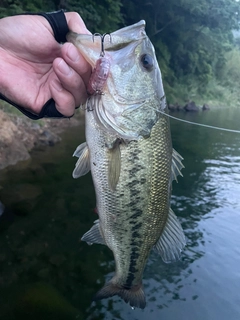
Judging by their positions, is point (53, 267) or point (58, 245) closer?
point (53, 267)

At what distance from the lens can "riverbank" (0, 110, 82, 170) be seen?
422 inches

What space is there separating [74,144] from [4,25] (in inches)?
430

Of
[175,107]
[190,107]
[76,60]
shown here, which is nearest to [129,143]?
[76,60]

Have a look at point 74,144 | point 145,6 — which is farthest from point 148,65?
point 145,6

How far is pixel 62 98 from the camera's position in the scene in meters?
2.85

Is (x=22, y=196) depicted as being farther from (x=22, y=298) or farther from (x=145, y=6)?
(x=145, y=6)

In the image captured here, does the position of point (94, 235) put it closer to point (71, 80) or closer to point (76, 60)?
point (71, 80)

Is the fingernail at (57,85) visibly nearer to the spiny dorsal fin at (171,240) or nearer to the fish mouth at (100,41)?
the fish mouth at (100,41)

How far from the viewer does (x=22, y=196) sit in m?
8.57

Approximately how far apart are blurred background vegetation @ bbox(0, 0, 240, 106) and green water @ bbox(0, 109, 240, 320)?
13445 mm

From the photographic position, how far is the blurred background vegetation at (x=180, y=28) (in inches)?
889

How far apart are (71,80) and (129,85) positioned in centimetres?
42

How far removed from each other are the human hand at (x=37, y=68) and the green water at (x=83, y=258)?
11.6 feet

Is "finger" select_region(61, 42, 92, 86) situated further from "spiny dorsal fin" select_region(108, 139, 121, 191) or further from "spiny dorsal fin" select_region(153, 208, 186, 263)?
"spiny dorsal fin" select_region(153, 208, 186, 263)
